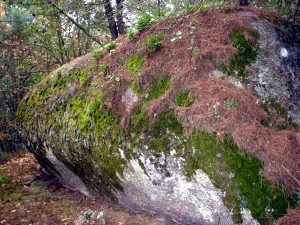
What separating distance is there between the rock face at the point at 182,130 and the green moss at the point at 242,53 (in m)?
0.02

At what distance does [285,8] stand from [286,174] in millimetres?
3652

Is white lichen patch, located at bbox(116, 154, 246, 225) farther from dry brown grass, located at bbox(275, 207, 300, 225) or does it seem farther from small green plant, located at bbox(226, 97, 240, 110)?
small green plant, located at bbox(226, 97, 240, 110)

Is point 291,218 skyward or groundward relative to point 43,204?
skyward

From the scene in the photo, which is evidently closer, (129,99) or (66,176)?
(129,99)

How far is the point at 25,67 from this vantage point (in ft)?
39.6

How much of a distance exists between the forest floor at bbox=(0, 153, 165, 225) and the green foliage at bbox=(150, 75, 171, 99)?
7.09 feet

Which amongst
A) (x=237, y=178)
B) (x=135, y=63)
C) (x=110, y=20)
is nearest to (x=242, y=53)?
(x=135, y=63)

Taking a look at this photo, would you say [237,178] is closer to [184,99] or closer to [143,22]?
[184,99]

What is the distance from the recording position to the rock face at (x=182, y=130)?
12.8 ft

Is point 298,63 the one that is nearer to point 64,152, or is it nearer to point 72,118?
point 72,118

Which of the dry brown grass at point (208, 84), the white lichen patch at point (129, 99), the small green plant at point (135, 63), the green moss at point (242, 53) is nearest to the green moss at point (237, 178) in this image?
the dry brown grass at point (208, 84)

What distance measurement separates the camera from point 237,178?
3.91 metres

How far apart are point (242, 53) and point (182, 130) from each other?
1.66 meters

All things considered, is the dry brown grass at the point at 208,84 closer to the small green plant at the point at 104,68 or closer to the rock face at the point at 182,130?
the rock face at the point at 182,130
